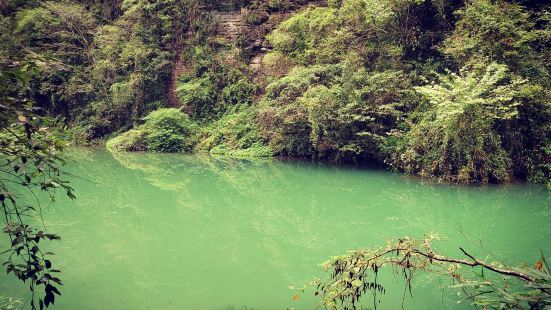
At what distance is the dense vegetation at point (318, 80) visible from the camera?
10.5 meters

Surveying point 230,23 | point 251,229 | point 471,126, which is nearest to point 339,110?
point 471,126

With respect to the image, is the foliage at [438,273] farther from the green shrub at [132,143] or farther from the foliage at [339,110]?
the green shrub at [132,143]

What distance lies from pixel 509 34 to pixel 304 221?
25.4ft

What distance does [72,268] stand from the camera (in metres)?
4.89

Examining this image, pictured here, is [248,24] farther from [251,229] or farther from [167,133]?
[251,229]

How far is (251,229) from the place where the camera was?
269 inches

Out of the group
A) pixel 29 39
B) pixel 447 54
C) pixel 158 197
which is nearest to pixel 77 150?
pixel 29 39

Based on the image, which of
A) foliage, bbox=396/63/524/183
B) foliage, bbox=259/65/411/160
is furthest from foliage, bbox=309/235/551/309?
foliage, bbox=259/65/411/160

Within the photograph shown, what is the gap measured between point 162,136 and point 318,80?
776cm

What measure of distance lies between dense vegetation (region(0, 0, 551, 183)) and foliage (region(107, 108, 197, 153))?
0.06 m

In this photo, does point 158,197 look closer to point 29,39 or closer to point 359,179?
point 359,179

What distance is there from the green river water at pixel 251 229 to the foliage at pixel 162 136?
5386mm

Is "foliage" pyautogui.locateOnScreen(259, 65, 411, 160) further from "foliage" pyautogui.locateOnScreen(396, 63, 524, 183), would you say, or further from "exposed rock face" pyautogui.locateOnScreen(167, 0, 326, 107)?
"exposed rock face" pyautogui.locateOnScreen(167, 0, 326, 107)

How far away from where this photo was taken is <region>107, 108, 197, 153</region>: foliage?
1791 cm
